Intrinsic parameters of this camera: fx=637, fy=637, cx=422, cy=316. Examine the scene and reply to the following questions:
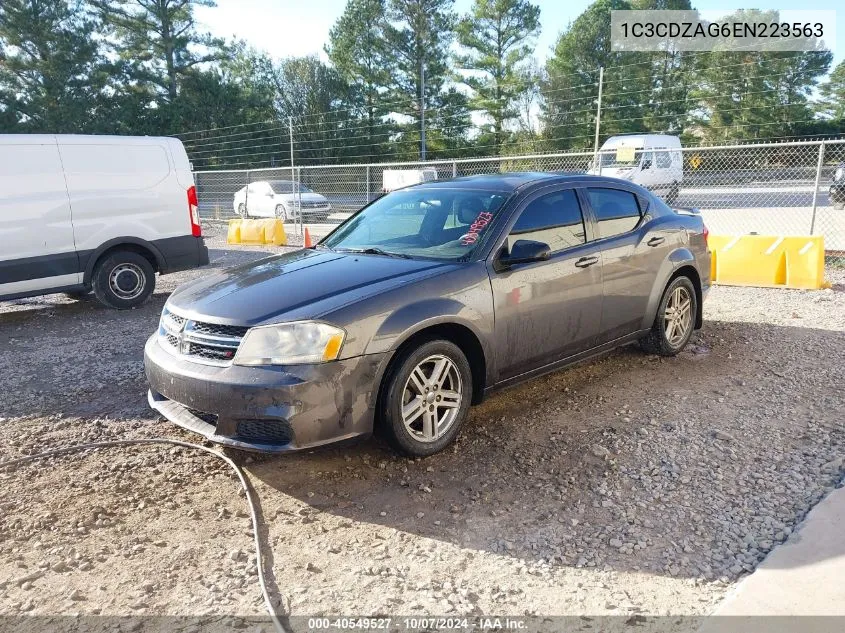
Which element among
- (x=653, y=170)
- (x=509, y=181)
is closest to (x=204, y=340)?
(x=509, y=181)

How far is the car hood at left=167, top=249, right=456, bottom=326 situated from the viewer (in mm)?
3326

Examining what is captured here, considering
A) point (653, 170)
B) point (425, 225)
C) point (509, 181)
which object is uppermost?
point (509, 181)

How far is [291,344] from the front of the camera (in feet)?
10.5

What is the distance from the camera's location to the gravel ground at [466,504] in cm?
259

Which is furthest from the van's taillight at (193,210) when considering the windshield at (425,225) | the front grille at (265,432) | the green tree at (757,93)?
the green tree at (757,93)

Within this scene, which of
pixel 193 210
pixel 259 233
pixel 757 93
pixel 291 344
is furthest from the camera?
pixel 757 93

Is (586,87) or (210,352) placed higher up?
(586,87)

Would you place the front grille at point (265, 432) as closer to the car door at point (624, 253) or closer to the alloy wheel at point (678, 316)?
the car door at point (624, 253)

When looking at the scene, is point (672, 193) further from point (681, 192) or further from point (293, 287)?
point (293, 287)

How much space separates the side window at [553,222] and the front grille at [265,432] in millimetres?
1809

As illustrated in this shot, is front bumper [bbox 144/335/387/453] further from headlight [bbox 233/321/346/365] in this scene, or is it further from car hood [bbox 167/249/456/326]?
car hood [bbox 167/249/456/326]

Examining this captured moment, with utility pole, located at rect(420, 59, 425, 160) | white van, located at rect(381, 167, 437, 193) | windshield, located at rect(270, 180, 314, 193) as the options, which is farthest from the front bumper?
utility pole, located at rect(420, 59, 425, 160)

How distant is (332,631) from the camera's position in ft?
7.78

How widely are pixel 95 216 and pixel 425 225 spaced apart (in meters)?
5.00
